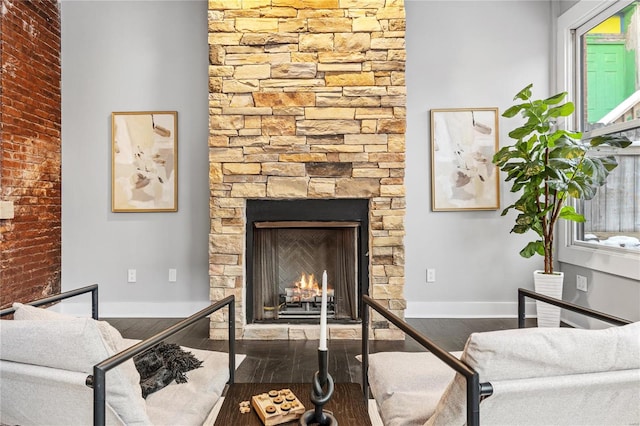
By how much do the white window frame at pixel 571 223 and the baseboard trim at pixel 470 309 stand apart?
631 millimetres

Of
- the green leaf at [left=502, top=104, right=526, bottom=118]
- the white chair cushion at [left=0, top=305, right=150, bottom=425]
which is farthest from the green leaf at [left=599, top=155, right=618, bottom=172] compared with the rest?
the white chair cushion at [left=0, top=305, right=150, bottom=425]

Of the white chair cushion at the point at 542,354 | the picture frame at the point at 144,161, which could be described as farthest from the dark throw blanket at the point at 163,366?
the picture frame at the point at 144,161

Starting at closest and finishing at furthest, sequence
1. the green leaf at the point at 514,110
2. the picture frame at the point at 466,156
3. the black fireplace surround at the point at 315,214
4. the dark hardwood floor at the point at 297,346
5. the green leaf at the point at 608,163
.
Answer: the dark hardwood floor at the point at 297,346 < the green leaf at the point at 608,163 < the green leaf at the point at 514,110 < the black fireplace surround at the point at 315,214 < the picture frame at the point at 466,156

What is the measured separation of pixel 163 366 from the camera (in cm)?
185

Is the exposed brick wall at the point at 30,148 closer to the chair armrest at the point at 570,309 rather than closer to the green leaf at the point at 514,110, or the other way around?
the chair armrest at the point at 570,309

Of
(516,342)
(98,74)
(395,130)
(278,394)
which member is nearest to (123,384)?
(278,394)

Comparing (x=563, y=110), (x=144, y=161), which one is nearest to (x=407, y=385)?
(x=563, y=110)

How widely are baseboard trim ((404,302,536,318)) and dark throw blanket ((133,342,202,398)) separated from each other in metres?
2.53

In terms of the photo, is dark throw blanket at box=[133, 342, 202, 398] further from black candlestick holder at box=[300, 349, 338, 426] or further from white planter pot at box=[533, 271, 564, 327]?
white planter pot at box=[533, 271, 564, 327]

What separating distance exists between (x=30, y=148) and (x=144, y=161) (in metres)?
0.91

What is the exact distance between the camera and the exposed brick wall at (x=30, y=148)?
3354 millimetres

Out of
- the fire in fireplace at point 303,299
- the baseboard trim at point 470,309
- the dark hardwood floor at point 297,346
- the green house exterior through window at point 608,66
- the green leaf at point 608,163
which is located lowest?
the dark hardwood floor at point 297,346

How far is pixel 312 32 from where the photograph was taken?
3355 millimetres

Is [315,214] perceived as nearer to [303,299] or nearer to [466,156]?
[303,299]
